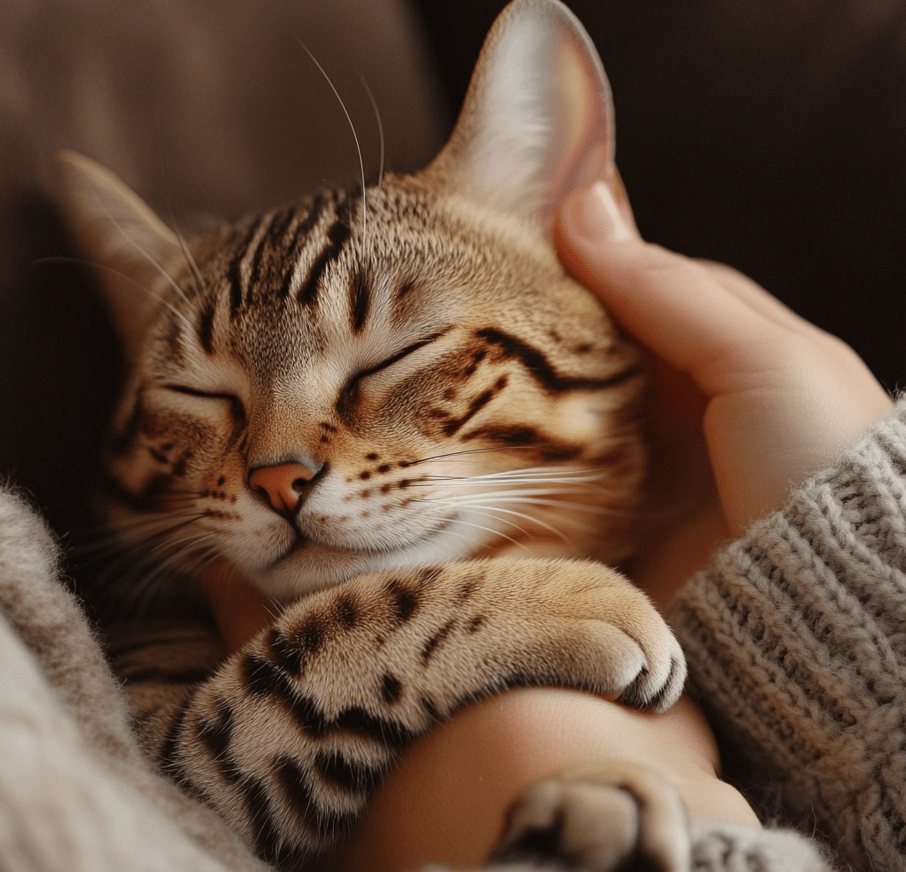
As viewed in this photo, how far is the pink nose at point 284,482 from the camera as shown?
510 mm

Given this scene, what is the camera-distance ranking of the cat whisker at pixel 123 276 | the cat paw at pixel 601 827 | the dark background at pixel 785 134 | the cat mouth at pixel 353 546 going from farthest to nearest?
the dark background at pixel 785 134 → the cat whisker at pixel 123 276 → the cat mouth at pixel 353 546 → the cat paw at pixel 601 827

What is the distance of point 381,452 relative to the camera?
53 cm

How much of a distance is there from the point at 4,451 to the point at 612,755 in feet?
1.68

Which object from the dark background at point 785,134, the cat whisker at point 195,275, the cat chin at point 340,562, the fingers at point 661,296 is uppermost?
the dark background at point 785,134

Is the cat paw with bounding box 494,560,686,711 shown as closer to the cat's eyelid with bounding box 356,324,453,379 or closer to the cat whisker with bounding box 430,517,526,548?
the cat whisker with bounding box 430,517,526,548

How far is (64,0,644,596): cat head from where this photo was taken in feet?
1.75

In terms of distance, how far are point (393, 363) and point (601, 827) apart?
1.14 feet

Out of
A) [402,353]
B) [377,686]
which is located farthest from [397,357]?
[377,686]

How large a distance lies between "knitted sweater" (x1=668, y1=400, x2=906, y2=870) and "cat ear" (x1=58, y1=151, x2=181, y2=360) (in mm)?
554

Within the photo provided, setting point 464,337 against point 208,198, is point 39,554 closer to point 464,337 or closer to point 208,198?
point 464,337

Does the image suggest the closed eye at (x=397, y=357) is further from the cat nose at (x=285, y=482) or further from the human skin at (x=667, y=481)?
the human skin at (x=667, y=481)

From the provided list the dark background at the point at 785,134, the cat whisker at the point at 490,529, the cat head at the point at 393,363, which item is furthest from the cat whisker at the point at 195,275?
the dark background at the point at 785,134

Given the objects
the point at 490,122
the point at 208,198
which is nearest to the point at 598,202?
the point at 490,122

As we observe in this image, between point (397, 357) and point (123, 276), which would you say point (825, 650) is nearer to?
point (397, 357)
